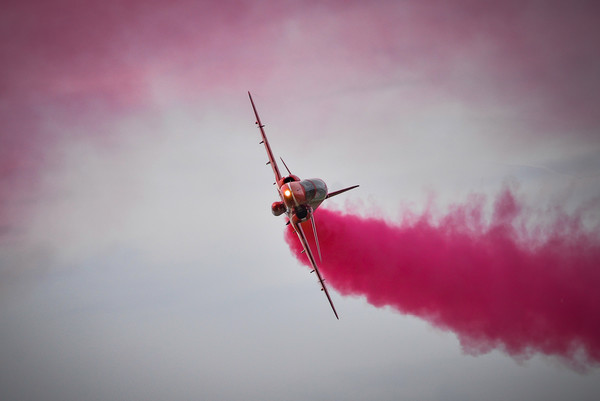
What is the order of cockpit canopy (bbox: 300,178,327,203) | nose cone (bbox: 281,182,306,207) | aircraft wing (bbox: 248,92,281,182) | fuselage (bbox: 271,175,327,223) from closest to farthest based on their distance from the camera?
nose cone (bbox: 281,182,306,207) → fuselage (bbox: 271,175,327,223) → cockpit canopy (bbox: 300,178,327,203) → aircraft wing (bbox: 248,92,281,182)

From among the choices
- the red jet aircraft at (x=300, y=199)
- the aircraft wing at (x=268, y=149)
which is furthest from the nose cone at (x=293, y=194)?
the aircraft wing at (x=268, y=149)

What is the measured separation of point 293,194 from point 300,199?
3.13 feet

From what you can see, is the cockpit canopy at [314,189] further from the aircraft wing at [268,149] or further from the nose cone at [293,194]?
the aircraft wing at [268,149]

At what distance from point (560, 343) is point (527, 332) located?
152 inches

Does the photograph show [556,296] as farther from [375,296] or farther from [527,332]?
[375,296]

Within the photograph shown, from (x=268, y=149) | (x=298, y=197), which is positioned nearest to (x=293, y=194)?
(x=298, y=197)

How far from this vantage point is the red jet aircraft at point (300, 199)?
39438 millimetres

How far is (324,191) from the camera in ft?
138

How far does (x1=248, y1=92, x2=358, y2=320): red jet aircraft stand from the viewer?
3944 cm

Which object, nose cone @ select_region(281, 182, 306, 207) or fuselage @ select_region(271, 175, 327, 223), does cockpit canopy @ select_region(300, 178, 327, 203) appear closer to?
fuselage @ select_region(271, 175, 327, 223)

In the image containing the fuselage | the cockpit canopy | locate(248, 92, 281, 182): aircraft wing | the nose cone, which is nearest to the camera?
the nose cone

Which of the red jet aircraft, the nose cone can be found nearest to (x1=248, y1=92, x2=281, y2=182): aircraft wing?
the red jet aircraft

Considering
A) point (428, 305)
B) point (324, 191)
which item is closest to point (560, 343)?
point (428, 305)

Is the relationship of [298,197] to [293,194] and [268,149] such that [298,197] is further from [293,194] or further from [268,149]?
[268,149]
